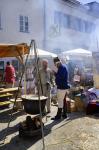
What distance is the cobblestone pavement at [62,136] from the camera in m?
6.26

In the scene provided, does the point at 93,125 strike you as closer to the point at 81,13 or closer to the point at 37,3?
the point at 37,3

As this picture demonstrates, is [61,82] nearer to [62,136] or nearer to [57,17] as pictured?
[62,136]

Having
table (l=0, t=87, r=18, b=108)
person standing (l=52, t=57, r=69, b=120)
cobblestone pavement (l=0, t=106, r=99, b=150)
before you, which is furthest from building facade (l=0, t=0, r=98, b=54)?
cobblestone pavement (l=0, t=106, r=99, b=150)

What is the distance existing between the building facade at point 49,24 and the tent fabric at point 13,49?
7.97m

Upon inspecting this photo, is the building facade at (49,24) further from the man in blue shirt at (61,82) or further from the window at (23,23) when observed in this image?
the man in blue shirt at (61,82)

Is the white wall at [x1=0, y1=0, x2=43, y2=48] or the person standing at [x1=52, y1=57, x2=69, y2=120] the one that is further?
the white wall at [x1=0, y1=0, x2=43, y2=48]

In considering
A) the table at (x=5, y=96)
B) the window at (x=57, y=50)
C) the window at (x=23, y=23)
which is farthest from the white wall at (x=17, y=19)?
the table at (x=5, y=96)

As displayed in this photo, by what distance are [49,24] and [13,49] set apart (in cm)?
1344

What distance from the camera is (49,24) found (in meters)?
22.8

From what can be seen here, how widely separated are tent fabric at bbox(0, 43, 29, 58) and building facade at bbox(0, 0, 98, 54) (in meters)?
7.97

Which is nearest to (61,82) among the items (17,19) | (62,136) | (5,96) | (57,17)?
(62,136)

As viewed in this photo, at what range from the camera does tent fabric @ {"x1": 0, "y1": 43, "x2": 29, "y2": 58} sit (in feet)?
30.2

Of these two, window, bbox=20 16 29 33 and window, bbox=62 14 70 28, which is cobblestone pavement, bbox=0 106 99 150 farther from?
window, bbox=62 14 70 28

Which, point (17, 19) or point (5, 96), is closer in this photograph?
point (5, 96)
